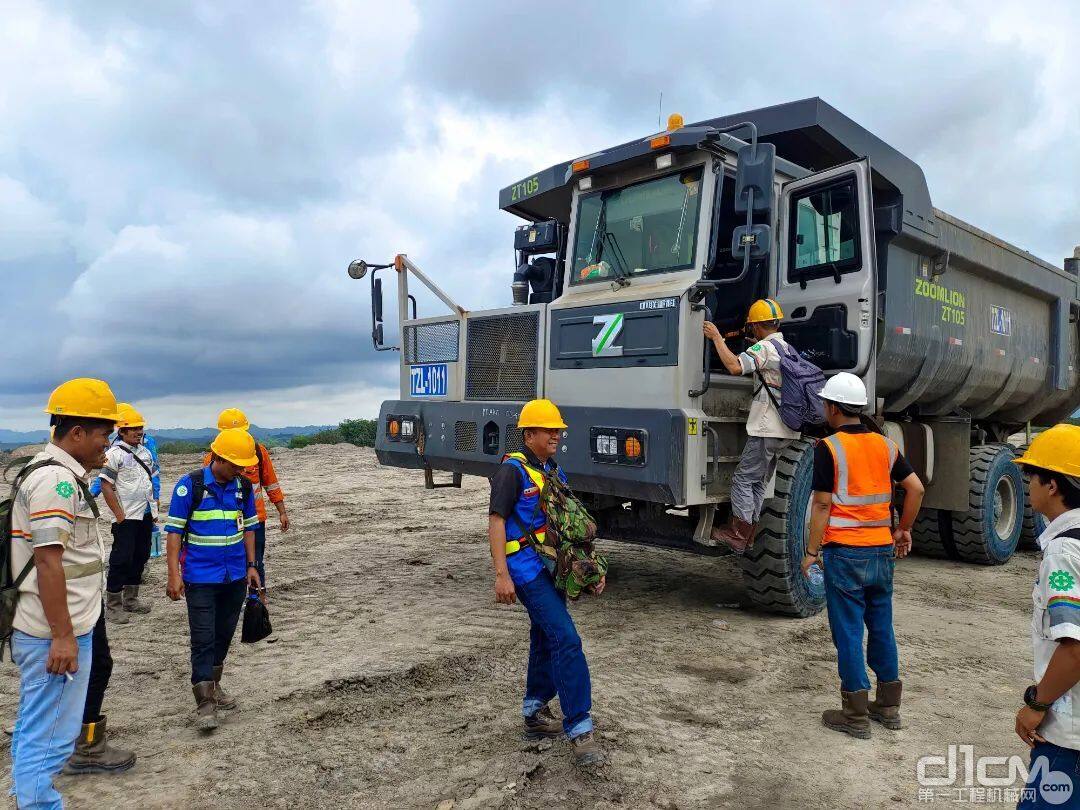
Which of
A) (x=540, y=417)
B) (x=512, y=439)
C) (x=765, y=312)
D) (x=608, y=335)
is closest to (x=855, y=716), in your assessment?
(x=540, y=417)

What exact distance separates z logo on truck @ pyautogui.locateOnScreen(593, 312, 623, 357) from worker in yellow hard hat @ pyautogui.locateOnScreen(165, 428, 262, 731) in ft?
7.62

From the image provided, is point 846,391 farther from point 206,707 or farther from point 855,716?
point 206,707

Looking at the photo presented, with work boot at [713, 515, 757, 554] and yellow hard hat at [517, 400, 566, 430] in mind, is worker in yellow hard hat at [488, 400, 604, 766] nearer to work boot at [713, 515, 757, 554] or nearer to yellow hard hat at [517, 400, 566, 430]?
yellow hard hat at [517, 400, 566, 430]

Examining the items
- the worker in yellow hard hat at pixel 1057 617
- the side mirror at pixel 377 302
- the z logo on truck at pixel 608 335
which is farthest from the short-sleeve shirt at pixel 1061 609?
the side mirror at pixel 377 302

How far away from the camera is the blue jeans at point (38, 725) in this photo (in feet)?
8.33

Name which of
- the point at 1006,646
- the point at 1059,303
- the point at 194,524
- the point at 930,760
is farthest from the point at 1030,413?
the point at 194,524

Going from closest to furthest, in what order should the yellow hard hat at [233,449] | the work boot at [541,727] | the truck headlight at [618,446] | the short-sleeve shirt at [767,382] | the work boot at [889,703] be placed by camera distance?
1. the work boot at [541,727]
2. the work boot at [889,703]
3. the yellow hard hat at [233,449]
4. the truck headlight at [618,446]
5. the short-sleeve shirt at [767,382]

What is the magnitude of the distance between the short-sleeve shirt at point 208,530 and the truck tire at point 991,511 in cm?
701

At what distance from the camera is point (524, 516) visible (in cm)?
334

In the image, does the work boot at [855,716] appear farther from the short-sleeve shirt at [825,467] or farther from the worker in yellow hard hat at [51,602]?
the worker in yellow hard hat at [51,602]

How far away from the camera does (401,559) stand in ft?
25.7

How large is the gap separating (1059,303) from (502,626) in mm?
7792

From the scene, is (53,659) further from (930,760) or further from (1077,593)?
(930,760)

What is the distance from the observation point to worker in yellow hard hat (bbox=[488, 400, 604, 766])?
323 centimetres
